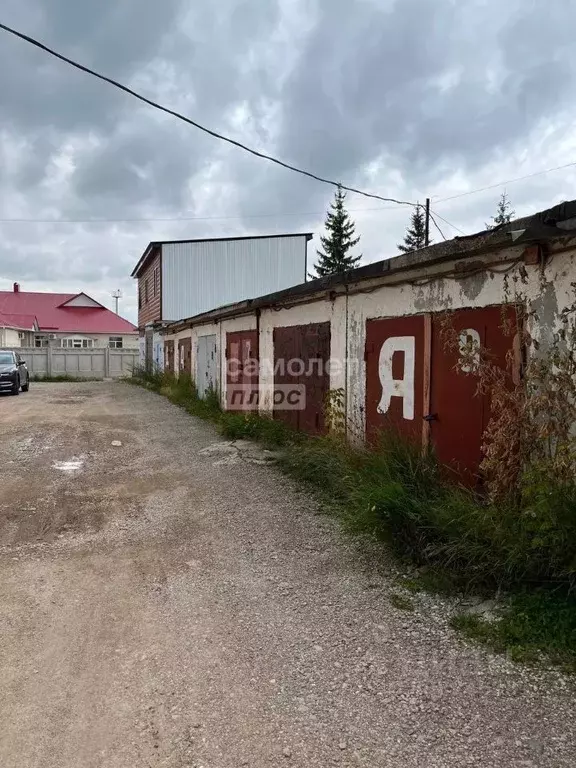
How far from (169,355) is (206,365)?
281 inches

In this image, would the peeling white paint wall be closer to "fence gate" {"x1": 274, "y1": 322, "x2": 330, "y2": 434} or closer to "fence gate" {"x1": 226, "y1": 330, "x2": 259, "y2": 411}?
"fence gate" {"x1": 274, "y1": 322, "x2": 330, "y2": 434}

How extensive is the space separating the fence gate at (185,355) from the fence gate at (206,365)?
1242mm

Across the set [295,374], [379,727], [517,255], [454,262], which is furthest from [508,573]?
[295,374]

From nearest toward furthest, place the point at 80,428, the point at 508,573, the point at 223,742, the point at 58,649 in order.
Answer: the point at 223,742 → the point at 58,649 → the point at 508,573 → the point at 80,428

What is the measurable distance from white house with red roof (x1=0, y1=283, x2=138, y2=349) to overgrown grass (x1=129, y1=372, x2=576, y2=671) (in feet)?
122

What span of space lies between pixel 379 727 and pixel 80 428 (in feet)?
33.2

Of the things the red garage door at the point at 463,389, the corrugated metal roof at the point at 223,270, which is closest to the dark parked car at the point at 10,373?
the corrugated metal roof at the point at 223,270

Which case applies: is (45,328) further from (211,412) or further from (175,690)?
(175,690)

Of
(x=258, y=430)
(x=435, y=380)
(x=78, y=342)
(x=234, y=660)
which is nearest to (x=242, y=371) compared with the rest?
(x=258, y=430)

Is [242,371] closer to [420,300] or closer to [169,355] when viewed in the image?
[420,300]

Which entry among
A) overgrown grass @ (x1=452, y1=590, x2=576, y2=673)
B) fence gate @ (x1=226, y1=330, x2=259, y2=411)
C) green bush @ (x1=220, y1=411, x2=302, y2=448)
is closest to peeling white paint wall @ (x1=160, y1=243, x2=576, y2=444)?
green bush @ (x1=220, y1=411, x2=302, y2=448)

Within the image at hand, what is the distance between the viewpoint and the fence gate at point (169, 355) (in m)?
21.3

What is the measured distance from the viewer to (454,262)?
5.13 m

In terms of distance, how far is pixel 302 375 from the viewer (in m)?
9.02
